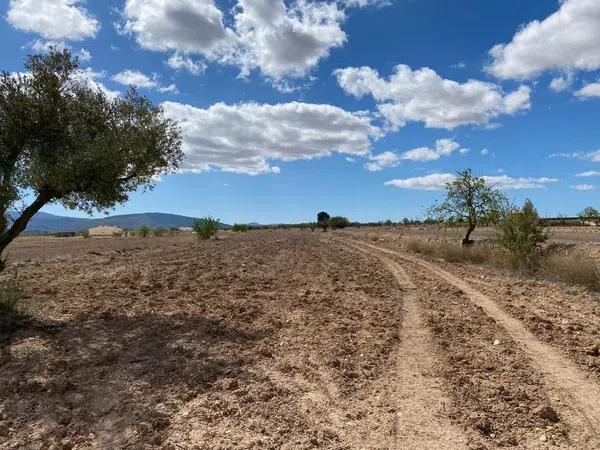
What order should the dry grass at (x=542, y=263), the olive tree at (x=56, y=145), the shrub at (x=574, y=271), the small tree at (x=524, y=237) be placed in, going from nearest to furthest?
1. the olive tree at (x=56, y=145)
2. the shrub at (x=574, y=271)
3. the dry grass at (x=542, y=263)
4. the small tree at (x=524, y=237)

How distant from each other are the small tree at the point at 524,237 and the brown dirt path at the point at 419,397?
46.8 feet

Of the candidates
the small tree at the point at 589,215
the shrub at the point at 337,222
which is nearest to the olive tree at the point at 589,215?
the small tree at the point at 589,215

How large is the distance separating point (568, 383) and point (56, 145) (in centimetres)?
980

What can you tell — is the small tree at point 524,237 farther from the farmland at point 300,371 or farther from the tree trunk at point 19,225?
the tree trunk at point 19,225

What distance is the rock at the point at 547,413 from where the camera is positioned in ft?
18.4

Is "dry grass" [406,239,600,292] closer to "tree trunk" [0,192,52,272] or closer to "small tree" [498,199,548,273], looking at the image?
"small tree" [498,199,548,273]

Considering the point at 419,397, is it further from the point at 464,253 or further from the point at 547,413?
the point at 464,253

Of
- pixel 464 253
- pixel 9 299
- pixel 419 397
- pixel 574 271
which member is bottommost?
pixel 419 397

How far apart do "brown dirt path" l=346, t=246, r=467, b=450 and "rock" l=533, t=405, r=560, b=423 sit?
96 cm

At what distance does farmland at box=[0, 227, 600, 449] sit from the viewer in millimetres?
5402

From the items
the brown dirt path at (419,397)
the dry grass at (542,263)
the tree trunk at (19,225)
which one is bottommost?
the brown dirt path at (419,397)

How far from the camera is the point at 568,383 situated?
6730 millimetres

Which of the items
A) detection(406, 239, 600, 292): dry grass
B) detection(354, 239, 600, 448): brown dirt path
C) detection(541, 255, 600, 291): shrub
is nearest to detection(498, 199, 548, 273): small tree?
→ detection(406, 239, 600, 292): dry grass

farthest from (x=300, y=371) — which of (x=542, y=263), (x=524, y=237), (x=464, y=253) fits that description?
(x=464, y=253)
